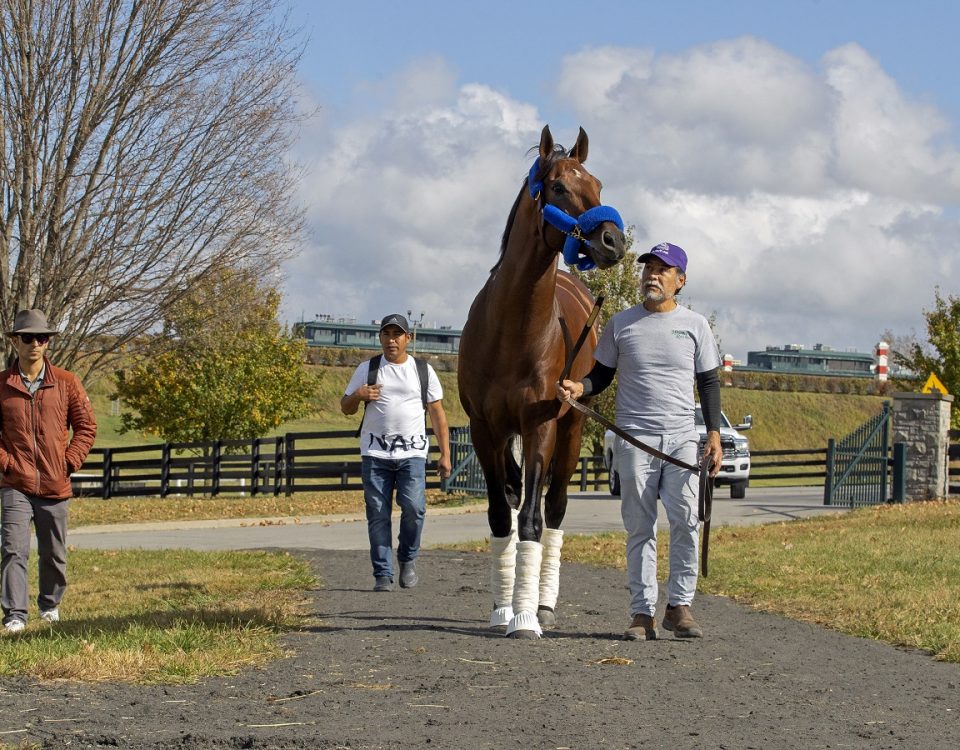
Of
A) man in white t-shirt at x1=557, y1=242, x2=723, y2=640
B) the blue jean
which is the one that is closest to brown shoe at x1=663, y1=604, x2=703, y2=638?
man in white t-shirt at x1=557, y1=242, x2=723, y2=640

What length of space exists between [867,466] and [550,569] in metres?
16.2

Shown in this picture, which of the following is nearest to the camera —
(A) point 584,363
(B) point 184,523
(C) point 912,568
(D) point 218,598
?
(A) point 584,363

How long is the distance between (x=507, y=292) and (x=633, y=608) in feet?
6.24

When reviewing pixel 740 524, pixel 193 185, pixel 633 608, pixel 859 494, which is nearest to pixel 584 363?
pixel 633 608

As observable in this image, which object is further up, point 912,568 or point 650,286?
point 650,286

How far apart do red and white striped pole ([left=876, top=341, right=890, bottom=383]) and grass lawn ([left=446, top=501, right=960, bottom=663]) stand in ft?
184

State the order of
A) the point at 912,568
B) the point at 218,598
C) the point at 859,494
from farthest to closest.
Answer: the point at 859,494, the point at 912,568, the point at 218,598

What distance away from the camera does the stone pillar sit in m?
22.1

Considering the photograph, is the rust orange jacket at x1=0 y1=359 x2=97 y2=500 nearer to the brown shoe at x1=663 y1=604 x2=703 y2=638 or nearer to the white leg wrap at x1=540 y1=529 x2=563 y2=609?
the white leg wrap at x1=540 y1=529 x2=563 y2=609

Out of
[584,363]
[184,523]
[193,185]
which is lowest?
[184,523]

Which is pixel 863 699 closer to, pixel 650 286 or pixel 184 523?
pixel 650 286

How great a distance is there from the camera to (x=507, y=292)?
7.35 meters

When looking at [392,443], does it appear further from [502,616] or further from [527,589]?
[527,589]

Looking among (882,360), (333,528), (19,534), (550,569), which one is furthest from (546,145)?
(882,360)
